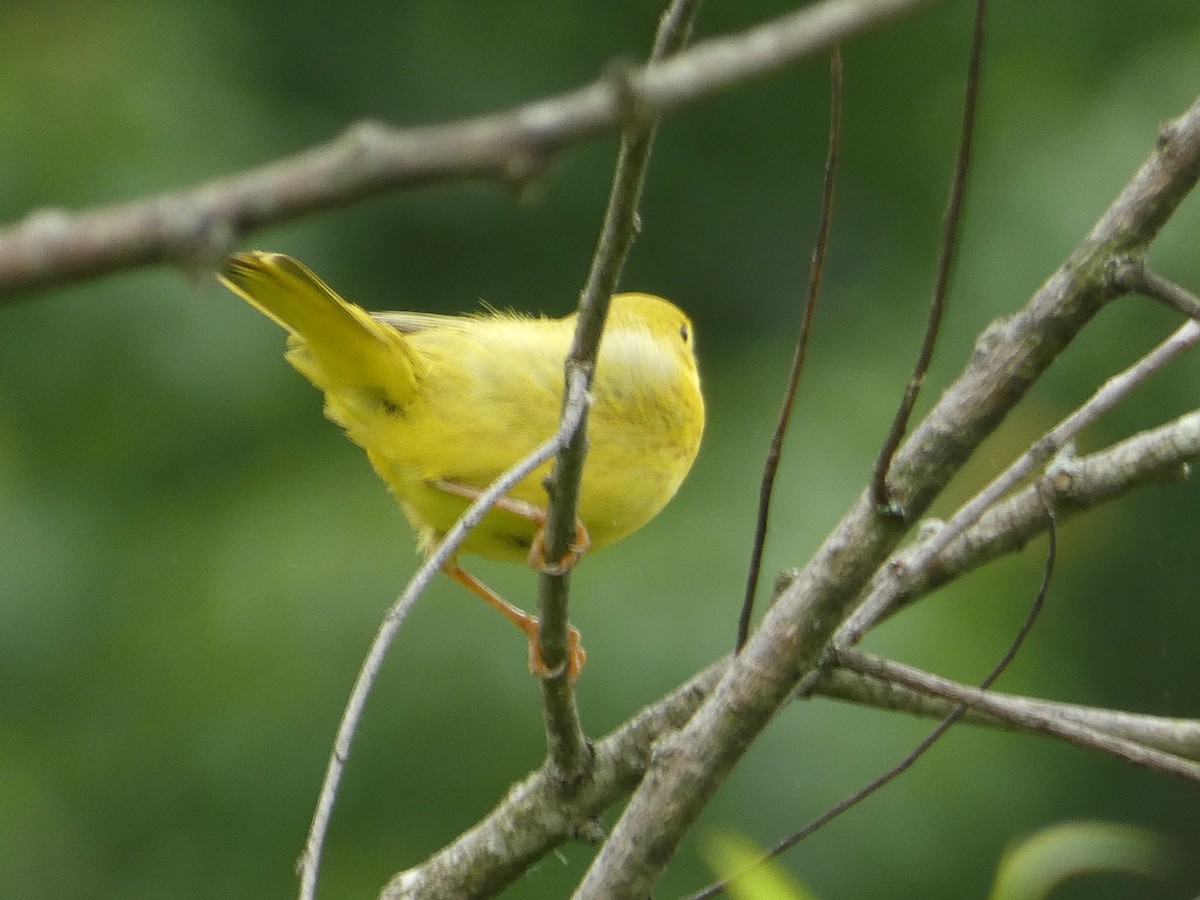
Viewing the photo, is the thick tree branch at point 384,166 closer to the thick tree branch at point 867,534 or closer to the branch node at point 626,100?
the branch node at point 626,100

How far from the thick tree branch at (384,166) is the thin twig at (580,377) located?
0.03m

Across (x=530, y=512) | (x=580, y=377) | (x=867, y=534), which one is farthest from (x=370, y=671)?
(x=530, y=512)

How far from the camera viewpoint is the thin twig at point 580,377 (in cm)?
139

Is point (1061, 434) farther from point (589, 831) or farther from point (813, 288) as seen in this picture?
point (589, 831)

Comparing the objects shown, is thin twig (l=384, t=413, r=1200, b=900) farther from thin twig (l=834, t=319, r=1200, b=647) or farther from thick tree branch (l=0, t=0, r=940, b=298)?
thick tree branch (l=0, t=0, r=940, b=298)

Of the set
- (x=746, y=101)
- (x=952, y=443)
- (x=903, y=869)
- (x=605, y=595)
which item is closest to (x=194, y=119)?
(x=746, y=101)

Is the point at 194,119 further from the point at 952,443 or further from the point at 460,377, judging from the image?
the point at 952,443

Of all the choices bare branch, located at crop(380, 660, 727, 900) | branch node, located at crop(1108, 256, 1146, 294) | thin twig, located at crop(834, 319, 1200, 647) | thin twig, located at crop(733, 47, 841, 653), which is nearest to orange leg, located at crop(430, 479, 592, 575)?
bare branch, located at crop(380, 660, 727, 900)

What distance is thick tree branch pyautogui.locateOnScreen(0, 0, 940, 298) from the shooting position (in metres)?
0.58

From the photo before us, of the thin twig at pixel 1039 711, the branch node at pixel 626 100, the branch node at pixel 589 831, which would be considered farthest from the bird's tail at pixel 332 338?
the branch node at pixel 626 100

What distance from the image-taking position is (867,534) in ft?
5.68

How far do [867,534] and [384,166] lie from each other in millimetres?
1193

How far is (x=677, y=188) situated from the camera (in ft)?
20.4

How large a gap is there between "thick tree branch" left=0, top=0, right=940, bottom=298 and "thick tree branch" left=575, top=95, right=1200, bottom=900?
978 mm
